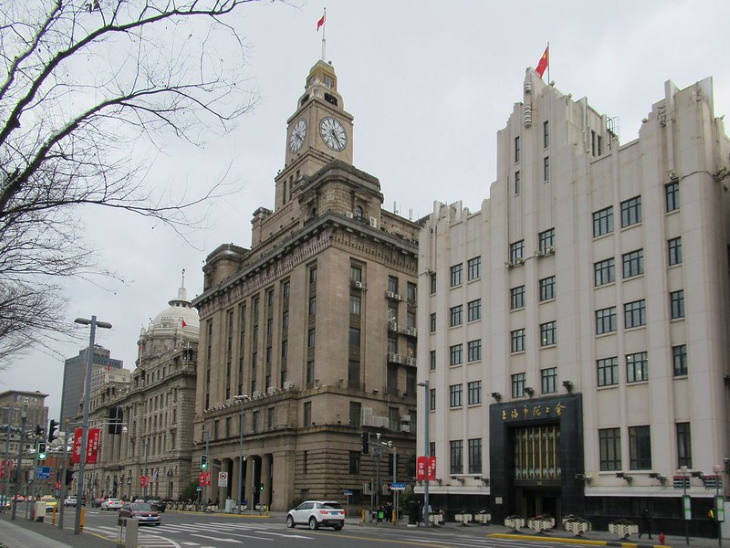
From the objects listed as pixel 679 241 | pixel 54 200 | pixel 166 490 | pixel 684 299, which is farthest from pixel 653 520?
pixel 166 490

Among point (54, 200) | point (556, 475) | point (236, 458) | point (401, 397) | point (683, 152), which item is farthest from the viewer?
point (236, 458)

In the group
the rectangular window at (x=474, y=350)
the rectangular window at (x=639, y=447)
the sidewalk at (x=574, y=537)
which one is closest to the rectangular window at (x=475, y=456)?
the sidewalk at (x=574, y=537)

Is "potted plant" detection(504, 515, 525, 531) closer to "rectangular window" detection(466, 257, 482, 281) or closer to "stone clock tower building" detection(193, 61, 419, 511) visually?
"rectangular window" detection(466, 257, 482, 281)

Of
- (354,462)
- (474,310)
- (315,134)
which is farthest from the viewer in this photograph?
(315,134)

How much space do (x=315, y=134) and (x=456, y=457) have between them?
4760 centimetres

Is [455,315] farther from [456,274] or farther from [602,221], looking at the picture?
[602,221]

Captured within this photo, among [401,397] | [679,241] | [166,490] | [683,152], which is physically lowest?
[166,490]

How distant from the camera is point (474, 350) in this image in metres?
50.8

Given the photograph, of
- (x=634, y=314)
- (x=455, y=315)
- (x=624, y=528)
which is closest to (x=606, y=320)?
(x=634, y=314)

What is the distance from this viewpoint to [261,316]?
8031cm

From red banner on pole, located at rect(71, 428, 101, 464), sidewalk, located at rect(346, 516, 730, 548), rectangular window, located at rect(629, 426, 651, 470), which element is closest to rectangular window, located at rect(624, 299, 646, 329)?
rectangular window, located at rect(629, 426, 651, 470)

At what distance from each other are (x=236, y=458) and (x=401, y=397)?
19178 millimetres

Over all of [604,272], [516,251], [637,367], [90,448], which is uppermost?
[516,251]

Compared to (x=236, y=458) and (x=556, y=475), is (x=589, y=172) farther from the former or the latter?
(x=236, y=458)
